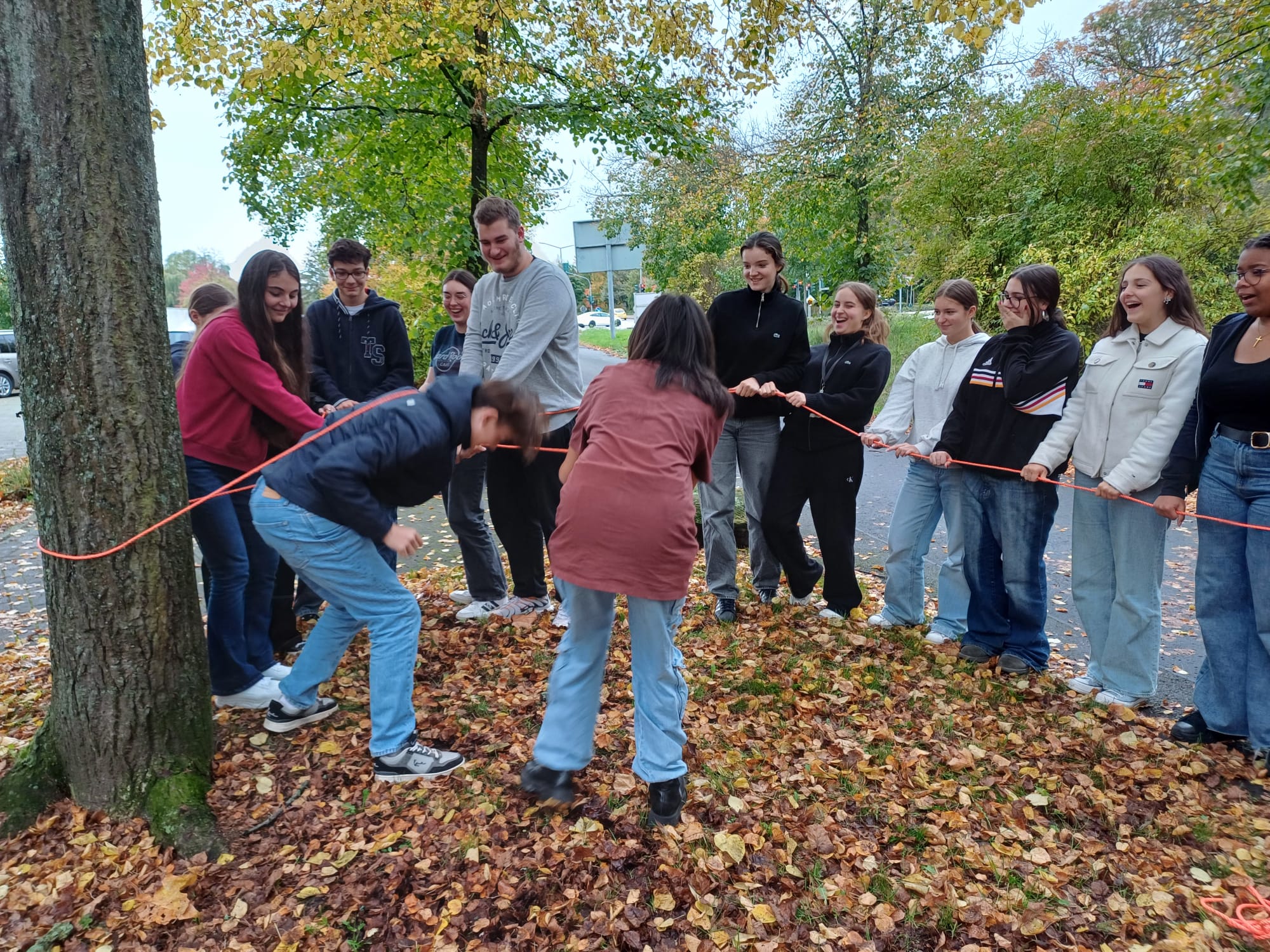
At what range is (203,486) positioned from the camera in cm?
336

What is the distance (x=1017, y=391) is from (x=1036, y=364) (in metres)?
0.15

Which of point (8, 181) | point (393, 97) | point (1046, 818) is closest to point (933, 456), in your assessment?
point (1046, 818)

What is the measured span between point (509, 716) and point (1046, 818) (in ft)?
7.42

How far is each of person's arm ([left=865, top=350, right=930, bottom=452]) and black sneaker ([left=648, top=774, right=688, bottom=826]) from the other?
8.48 ft

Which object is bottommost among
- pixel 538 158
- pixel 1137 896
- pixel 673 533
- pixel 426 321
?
pixel 1137 896

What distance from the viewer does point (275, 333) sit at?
11.9 feet

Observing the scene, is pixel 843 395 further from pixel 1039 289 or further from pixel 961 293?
pixel 1039 289

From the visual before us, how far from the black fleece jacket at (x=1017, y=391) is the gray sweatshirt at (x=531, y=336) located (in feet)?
7.07

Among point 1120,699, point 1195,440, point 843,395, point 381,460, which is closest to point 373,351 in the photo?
point 381,460

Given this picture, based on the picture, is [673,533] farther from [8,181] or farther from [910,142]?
[910,142]

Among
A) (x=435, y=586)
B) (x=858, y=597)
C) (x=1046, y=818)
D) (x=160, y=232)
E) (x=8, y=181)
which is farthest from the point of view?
(x=435, y=586)

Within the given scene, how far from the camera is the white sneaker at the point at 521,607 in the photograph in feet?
15.2

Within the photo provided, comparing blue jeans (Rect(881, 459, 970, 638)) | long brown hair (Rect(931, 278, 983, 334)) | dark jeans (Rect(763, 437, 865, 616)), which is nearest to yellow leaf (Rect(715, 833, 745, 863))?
dark jeans (Rect(763, 437, 865, 616))

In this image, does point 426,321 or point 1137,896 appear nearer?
point 1137,896
